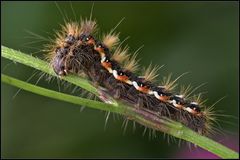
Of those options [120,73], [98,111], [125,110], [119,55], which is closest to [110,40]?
[119,55]

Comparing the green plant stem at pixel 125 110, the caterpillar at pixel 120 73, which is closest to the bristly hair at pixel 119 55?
the caterpillar at pixel 120 73

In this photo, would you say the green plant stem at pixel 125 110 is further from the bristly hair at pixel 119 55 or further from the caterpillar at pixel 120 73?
the bristly hair at pixel 119 55

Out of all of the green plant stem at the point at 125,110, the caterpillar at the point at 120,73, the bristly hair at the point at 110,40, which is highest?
the bristly hair at the point at 110,40

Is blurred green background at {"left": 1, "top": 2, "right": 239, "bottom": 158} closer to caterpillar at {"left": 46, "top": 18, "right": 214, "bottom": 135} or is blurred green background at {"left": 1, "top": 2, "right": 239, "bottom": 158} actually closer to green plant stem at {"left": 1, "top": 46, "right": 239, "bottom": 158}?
caterpillar at {"left": 46, "top": 18, "right": 214, "bottom": 135}

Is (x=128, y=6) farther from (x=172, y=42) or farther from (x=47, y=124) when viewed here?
(x=47, y=124)

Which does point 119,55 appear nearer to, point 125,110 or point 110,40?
point 110,40
